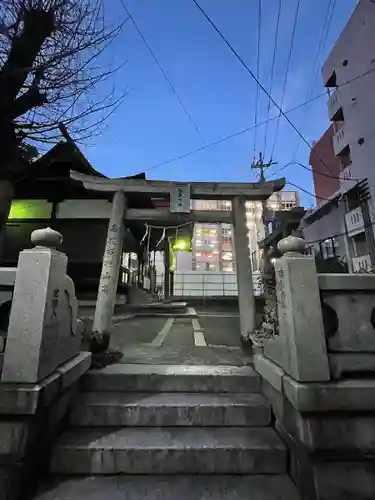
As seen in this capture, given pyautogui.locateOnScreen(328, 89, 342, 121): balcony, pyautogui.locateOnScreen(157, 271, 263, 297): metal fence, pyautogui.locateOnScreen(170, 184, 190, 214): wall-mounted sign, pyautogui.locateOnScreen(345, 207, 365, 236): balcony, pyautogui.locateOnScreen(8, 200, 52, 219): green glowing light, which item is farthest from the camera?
pyautogui.locateOnScreen(157, 271, 263, 297): metal fence

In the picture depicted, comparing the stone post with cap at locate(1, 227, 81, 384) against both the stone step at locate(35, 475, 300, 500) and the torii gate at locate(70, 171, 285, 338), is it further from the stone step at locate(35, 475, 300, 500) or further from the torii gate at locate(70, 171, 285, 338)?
the torii gate at locate(70, 171, 285, 338)

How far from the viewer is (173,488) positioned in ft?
7.97

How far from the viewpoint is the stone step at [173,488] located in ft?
7.61

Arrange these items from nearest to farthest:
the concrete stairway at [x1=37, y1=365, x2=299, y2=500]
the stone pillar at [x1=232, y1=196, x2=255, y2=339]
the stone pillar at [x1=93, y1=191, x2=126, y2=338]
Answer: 1. the concrete stairway at [x1=37, y1=365, x2=299, y2=500]
2. the stone pillar at [x1=93, y1=191, x2=126, y2=338]
3. the stone pillar at [x1=232, y1=196, x2=255, y2=339]

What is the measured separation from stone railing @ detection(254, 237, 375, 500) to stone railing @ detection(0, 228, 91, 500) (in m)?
2.47

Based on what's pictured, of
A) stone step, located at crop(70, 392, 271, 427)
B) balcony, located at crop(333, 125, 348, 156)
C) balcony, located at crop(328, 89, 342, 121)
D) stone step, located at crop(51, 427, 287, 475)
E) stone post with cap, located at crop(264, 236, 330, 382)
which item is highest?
balcony, located at crop(328, 89, 342, 121)

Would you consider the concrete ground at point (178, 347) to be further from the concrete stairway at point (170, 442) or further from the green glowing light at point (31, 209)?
the green glowing light at point (31, 209)

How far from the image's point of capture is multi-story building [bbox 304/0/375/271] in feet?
41.4

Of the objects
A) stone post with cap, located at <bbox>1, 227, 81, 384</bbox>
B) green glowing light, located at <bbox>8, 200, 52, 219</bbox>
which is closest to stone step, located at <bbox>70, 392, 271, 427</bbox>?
stone post with cap, located at <bbox>1, 227, 81, 384</bbox>

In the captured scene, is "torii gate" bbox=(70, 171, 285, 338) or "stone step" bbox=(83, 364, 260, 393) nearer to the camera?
"stone step" bbox=(83, 364, 260, 393)

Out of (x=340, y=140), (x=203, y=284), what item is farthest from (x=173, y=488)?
(x=203, y=284)

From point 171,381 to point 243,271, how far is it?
3097mm

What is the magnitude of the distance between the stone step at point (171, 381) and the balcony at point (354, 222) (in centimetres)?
1236

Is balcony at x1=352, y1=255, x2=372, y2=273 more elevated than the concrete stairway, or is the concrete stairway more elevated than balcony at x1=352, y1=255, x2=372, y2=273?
balcony at x1=352, y1=255, x2=372, y2=273
